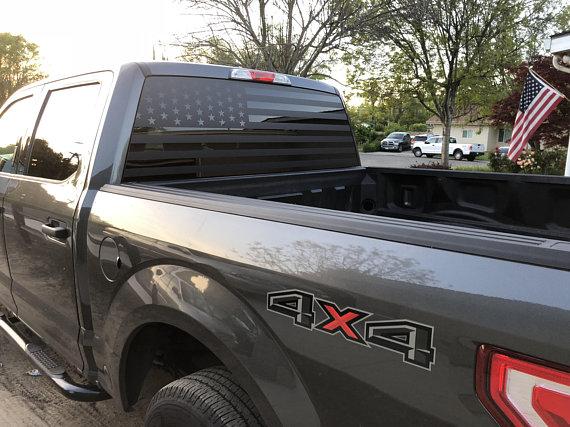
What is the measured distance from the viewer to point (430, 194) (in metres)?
3.53

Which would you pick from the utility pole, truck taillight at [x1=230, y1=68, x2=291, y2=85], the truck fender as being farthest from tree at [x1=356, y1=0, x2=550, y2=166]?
the truck fender

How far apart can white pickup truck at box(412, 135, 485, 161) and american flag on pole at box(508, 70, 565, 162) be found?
32.3 meters

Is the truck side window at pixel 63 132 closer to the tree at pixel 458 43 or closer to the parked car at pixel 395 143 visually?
the tree at pixel 458 43

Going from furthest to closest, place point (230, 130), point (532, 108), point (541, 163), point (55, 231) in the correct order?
1. point (541, 163)
2. point (532, 108)
3. point (230, 130)
4. point (55, 231)

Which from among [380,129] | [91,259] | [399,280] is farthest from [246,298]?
[380,129]

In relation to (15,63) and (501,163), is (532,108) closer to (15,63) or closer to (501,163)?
(501,163)

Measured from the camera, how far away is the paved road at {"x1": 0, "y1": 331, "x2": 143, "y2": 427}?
9.63 ft

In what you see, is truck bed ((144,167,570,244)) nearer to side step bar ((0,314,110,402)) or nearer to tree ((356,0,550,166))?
side step bar ((0,314,110,402))

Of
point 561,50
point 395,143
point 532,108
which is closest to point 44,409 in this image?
point 532,108

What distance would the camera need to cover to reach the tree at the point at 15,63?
47.0m

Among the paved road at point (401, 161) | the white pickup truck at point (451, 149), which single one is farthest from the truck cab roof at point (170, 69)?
the white pickup truck at point (451, 149)

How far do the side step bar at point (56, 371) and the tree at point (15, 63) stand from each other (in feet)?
165

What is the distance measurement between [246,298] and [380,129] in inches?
2404

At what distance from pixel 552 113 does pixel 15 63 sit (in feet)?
154
